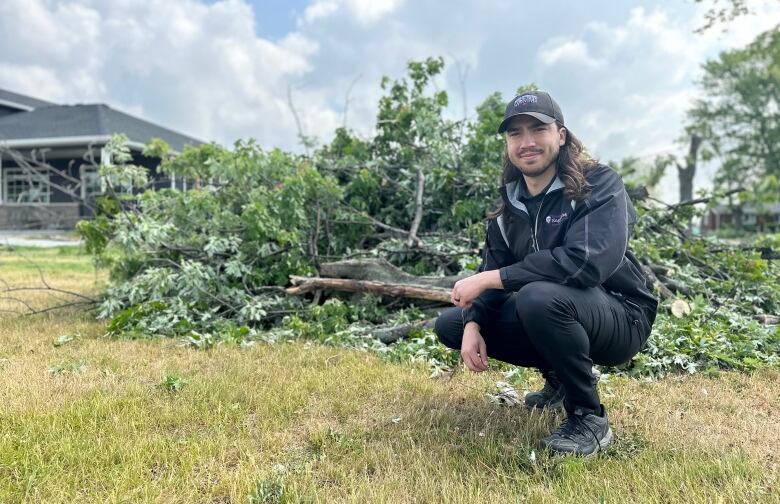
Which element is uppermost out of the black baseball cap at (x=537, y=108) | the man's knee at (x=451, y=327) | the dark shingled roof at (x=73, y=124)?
the dark shingled roof at (x=73, y=124)

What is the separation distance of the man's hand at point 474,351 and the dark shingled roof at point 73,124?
18.1 meters

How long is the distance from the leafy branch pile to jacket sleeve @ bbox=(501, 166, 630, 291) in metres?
1.62

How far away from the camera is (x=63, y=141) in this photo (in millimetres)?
19000

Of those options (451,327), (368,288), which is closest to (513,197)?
(451,327)

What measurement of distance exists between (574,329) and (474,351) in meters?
0.49

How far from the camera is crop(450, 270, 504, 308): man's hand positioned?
2.50 m

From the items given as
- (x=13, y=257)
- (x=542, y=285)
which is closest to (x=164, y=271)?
(x=542, y=285)

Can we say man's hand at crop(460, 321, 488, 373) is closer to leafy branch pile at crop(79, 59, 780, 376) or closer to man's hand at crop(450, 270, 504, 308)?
man's hand at crop(450, 270, 504, 308)

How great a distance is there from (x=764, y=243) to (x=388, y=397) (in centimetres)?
607

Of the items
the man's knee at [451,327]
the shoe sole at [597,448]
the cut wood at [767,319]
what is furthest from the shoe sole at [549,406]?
the cut wood at [767,319]

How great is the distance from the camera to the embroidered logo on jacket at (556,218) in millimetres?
2506

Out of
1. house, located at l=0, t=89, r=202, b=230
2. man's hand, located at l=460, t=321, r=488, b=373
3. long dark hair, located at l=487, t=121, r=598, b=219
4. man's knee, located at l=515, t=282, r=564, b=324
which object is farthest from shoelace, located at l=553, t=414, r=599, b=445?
house, located at l=0, t=89, r=202, b=230

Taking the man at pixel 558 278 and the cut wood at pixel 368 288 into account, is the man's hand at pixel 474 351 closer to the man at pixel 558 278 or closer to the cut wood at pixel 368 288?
the man at pixel 558 278

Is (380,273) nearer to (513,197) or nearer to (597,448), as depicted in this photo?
Result: (513,197)
